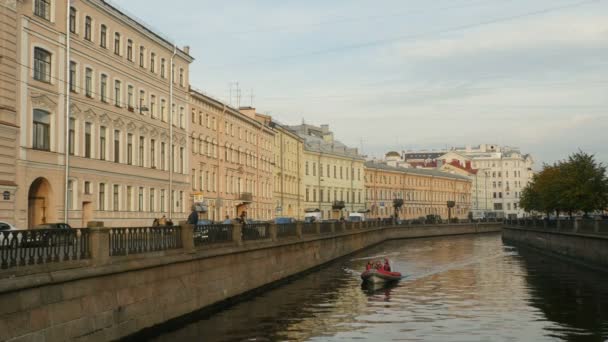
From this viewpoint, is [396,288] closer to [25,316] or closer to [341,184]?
[25,316]

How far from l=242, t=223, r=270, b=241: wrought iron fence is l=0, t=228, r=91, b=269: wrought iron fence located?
15355 millimetres

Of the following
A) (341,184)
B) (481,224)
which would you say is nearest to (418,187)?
(481,224)

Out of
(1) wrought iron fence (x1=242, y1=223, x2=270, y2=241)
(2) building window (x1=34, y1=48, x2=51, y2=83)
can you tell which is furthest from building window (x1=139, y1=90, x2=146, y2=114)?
(1) wrought iron fence (x1=242, y1=223, x2=270, y2=241)

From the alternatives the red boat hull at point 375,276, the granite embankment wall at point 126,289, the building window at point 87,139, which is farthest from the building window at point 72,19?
the red boat hull at point 375,276

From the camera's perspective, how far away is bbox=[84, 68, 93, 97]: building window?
146ft

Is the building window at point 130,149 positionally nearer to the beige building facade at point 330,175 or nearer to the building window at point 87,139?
the building window at point 87,139

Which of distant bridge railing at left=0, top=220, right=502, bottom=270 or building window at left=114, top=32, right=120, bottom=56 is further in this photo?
building window at left=114, top=32, right=120, bottom=56

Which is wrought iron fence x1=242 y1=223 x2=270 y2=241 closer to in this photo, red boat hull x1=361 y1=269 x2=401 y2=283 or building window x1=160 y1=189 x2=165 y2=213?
red boat hull x1=361 y1=269 x2=401 y2=283

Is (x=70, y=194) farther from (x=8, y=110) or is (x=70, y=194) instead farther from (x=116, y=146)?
(x=8, y=110)

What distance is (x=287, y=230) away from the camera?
43188 mm

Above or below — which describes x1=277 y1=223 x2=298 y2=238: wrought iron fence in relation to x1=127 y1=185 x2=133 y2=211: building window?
below

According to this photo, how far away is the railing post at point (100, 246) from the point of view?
65.0ft

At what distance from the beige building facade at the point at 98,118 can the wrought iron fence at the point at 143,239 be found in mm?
13907

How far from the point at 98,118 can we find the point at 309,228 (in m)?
14.8
